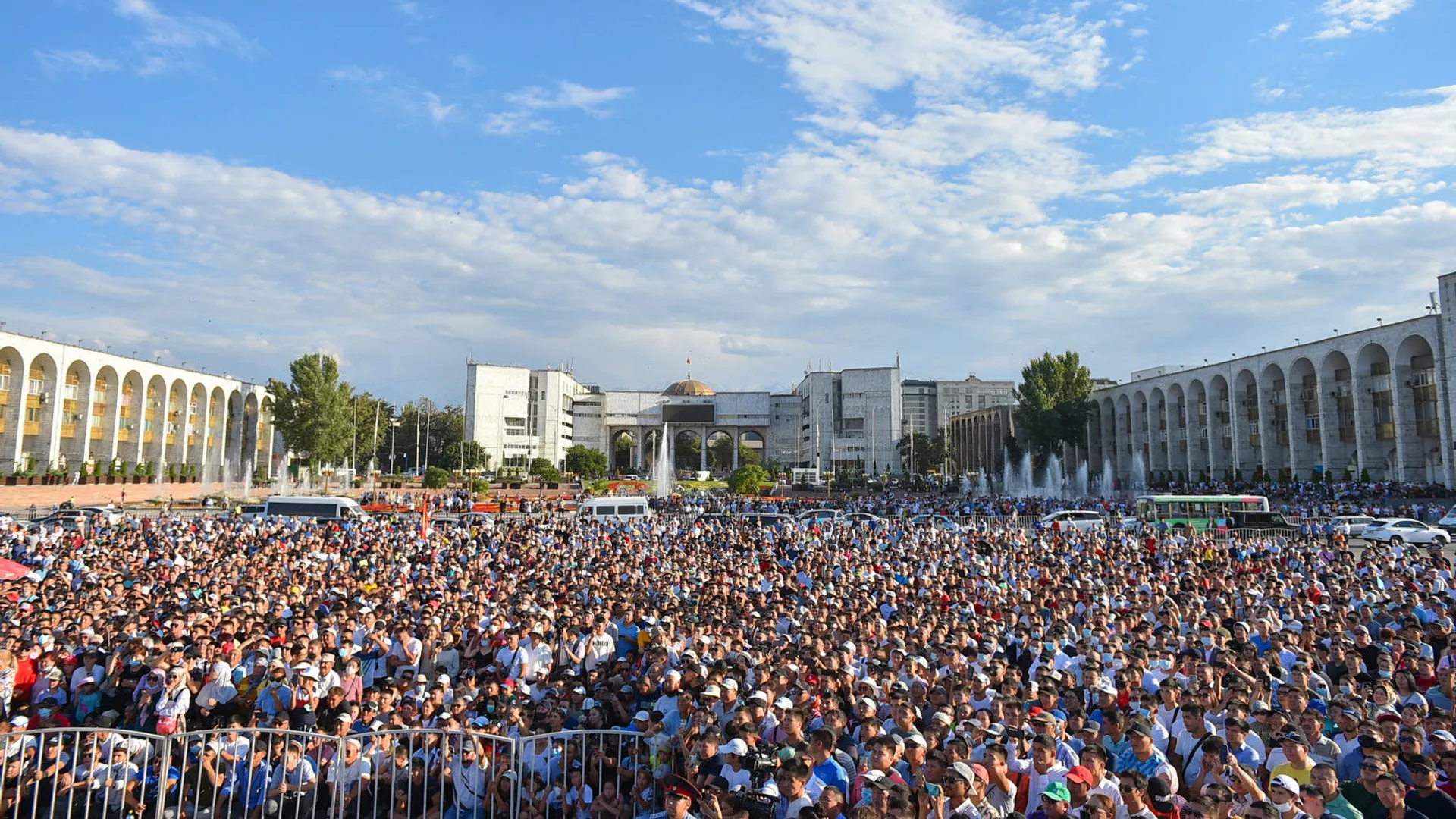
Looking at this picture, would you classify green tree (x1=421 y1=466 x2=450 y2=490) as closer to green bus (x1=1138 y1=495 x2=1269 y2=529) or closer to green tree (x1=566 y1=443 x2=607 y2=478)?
green tree (x1=566 y1=443 x2=607 y2=478)

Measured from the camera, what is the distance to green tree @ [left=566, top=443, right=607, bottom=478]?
3054 inches

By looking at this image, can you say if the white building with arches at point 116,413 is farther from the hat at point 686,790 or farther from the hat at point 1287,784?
the hat at point 1287,784

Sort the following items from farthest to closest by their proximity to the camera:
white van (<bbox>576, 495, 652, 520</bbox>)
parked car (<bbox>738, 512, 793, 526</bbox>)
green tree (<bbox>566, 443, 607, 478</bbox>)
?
1. green tree (<bbox>566, 443, 607, 478</bbox>)
2. white van (<bbox>576, 495, 652, 520</bbox>)
3. parked car (<bbox>738, 512, 793, 526</bbox>)

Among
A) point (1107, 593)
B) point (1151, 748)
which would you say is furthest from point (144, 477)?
point (1151, 748)

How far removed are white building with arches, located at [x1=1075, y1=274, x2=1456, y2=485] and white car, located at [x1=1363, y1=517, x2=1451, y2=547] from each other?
55.7ft

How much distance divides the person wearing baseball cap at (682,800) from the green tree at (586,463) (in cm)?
7174

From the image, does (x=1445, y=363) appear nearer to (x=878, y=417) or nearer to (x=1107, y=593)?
(x=1107, y=593)

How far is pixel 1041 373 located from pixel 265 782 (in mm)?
62566

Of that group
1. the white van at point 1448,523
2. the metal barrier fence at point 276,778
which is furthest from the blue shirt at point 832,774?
the white van at point 1448,523

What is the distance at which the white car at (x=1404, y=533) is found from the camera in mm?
22656

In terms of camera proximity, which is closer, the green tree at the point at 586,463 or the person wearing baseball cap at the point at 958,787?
the person wearing baseball cap at the point at 958,787

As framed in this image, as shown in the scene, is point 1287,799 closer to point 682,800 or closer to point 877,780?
point 877,780

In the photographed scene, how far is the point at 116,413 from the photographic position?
5119cm

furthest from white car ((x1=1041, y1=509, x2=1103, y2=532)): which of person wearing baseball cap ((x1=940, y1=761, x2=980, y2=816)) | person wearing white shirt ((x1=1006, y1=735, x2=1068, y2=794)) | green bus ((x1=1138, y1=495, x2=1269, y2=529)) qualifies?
person wearing baseball cap ((x1=940, y1=761, x2=980, y2=816))
